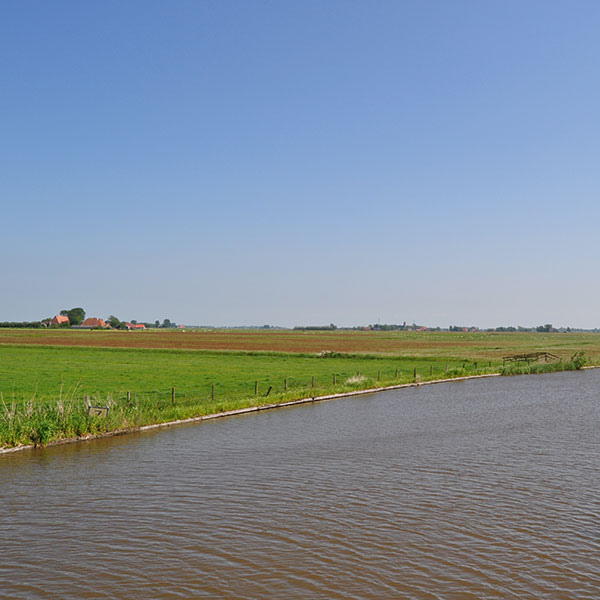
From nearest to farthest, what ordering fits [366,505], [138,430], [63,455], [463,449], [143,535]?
[143,535]
[366,505]
[63,455]
[463,449]
[138,430]

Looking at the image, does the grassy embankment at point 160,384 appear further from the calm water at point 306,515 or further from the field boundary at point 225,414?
the calm water at point 306,515

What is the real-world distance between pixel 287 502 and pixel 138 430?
1348 centimetres

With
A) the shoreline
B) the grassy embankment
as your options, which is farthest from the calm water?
the grassy embankment

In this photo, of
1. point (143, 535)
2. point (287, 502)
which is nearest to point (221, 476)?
point (287, 502)

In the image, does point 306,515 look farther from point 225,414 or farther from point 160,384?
point 160,384

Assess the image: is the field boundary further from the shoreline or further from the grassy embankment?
the grassy embankment

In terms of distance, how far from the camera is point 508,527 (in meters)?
15.5

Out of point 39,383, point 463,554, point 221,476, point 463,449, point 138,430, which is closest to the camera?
point 463,554

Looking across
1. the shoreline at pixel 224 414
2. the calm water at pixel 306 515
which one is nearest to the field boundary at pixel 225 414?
the shoreline at pixel 224 414

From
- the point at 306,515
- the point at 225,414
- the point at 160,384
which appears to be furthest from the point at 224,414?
the point at 306,515

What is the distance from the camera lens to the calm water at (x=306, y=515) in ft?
41.0

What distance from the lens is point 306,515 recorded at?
1661 centimetres

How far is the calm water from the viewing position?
12.5 meters

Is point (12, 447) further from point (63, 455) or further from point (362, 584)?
point (362, 584)
